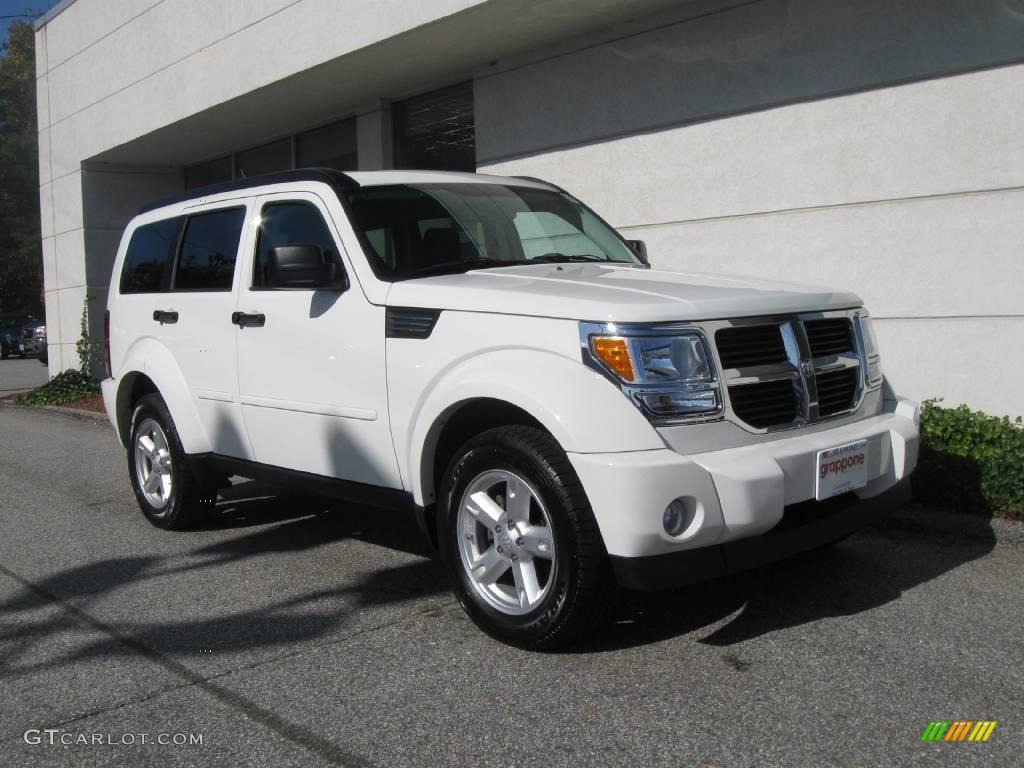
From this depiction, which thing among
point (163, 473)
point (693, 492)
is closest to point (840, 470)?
point (693, 492)

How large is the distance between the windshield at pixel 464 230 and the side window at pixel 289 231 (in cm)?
20

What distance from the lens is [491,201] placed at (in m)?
5.33

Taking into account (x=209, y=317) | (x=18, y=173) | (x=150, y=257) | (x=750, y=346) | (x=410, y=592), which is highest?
(x=18, y=173)

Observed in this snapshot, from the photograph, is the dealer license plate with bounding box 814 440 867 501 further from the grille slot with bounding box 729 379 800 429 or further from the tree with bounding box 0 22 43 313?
the tree with bounding box 0 22 43 313

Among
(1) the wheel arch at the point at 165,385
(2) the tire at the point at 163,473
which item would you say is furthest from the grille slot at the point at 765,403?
(2) the tire at the point at 163,473

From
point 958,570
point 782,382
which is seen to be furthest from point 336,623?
point 958,570

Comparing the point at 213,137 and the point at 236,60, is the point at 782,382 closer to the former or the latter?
the point at 236,60

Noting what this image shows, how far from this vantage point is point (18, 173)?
4772 cm

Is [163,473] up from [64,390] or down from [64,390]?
down

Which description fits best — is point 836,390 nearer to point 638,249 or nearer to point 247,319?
point 638,249

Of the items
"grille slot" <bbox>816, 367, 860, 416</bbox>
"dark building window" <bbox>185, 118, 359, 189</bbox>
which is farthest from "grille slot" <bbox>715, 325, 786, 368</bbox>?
"dark building window" <bbox>185, 118, 359, 189</bbox>

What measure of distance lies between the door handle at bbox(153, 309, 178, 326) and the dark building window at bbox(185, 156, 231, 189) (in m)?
10.8

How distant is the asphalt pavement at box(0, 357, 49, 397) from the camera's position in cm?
1989

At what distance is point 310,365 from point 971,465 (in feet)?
12.5
